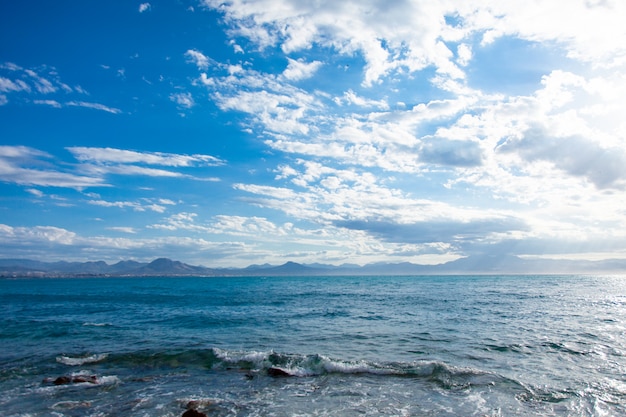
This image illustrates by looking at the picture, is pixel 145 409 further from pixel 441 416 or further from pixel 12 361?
pixel 12 361

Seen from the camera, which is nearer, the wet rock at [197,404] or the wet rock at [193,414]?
the wet rock at [193,414]

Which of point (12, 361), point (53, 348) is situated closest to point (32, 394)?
point (12, 361)

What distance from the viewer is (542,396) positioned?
15344 mm

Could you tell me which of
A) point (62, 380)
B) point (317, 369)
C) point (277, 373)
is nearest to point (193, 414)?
point (277, 373)

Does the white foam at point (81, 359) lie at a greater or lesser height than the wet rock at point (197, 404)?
greater

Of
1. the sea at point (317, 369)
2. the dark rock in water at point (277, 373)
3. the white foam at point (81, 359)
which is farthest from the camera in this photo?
the white foam at point (81, 359)

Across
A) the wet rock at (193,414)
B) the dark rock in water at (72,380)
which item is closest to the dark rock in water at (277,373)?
the wet rock at (193,414)

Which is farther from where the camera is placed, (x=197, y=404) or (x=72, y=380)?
(x=72, y=380)

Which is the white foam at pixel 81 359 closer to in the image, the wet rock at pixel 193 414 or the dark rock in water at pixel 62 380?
the dark rock in water at pixel 62 380

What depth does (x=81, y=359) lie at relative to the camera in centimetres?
2195

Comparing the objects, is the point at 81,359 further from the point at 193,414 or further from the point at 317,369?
the point at 317,369

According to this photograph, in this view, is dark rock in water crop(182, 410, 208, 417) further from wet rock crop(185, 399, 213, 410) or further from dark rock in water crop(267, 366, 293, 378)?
dark rock in water crop(267, 366, 293, 378)

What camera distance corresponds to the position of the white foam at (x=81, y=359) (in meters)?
21.3

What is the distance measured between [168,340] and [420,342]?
17.4m
